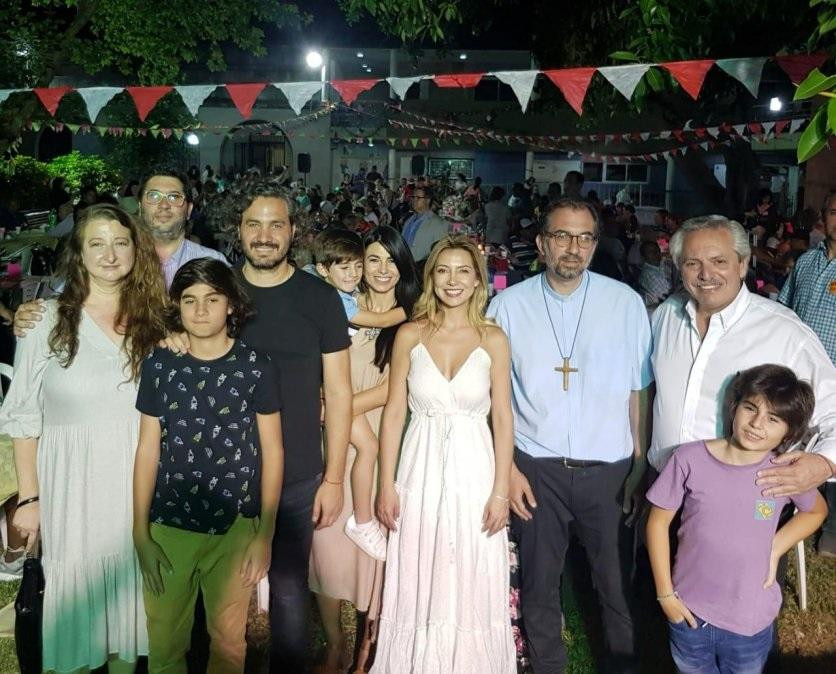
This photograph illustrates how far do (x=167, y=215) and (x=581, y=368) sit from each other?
2029 millimetres

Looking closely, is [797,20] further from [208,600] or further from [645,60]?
[208,600]

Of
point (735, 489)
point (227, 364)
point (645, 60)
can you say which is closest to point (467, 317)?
point (227, 364)

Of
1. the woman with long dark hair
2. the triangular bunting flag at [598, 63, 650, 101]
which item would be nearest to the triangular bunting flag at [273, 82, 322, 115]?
the triangular bunting flag at [598, 63, 650, 101]

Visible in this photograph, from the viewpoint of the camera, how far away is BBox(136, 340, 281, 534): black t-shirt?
2.73 metres

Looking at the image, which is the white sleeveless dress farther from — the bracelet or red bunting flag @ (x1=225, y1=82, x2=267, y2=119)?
red bunting flag @ (x1=225, y1=82, x2=267, y2=119)

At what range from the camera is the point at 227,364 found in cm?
276

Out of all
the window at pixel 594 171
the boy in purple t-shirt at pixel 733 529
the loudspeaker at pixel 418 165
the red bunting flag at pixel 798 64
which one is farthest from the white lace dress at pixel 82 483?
the window at pixel 594 171

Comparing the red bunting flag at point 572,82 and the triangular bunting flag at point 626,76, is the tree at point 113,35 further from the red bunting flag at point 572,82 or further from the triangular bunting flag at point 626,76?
the triangular bunting flag at point 626,76

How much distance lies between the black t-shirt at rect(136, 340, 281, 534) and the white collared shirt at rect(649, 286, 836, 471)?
1515mm

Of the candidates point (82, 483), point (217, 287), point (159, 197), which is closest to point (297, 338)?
point (217, 287)

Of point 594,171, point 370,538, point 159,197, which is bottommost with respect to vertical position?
→ point 370,538

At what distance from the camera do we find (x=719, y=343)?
9.64ft

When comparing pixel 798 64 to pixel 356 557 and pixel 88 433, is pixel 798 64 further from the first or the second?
pixel 88 433

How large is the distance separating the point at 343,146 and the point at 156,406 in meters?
31.0
